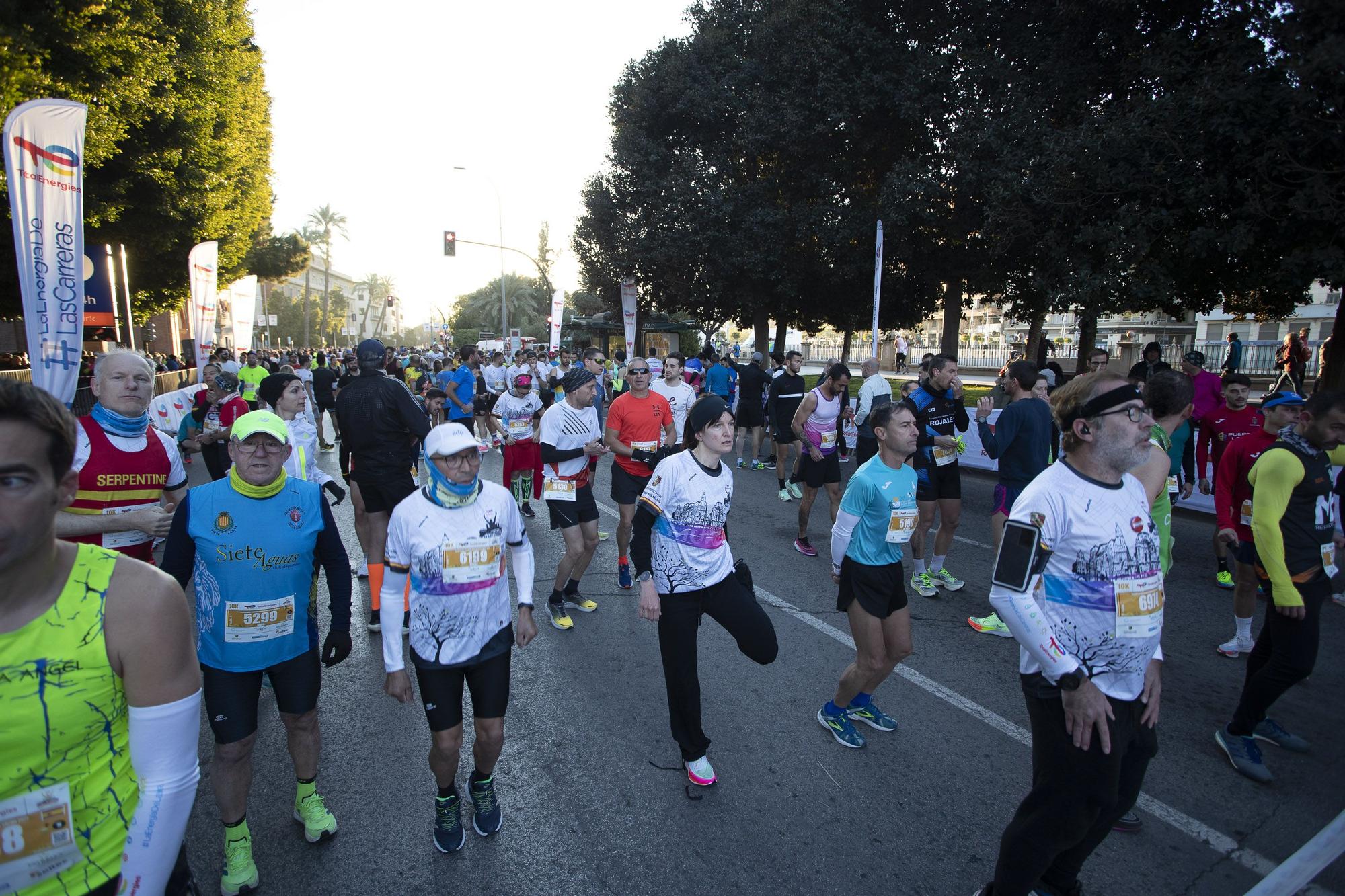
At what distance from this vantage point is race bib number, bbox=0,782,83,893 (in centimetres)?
134

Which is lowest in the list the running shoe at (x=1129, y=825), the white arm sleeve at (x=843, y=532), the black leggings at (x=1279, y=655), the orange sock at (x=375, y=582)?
the running shoe at (x=1129, y=825)

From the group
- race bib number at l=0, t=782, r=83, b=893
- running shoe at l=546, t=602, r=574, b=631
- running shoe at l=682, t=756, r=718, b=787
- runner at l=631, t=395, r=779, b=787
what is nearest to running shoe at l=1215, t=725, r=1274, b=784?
runner at l=631, t=395, r=779, b=787

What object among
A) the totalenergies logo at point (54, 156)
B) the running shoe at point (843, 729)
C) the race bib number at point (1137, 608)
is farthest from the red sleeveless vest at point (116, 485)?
the race bib number at point (1137, 608)

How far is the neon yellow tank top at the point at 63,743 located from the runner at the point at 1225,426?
744 centimetres

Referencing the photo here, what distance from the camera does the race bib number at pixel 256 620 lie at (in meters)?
2.77

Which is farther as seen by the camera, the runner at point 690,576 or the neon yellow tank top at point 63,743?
the runner at point 690,576

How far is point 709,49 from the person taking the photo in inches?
880

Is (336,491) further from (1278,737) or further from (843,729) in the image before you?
(1278,737)

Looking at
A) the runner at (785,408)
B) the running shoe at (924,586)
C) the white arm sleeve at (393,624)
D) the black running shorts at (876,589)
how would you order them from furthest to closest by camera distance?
1. the runner at (785,408)
2. the running shoe at (924,586)
3. the black running shorts at (876,589)
4. the white arm sleeve at (393,624)

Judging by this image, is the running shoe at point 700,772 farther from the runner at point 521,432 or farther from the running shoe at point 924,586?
the runner at point 521,432

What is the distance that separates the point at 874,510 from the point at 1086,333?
16.0 meters

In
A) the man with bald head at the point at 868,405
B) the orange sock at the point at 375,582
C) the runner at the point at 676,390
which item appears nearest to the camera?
the orange sock at the point at 375,582

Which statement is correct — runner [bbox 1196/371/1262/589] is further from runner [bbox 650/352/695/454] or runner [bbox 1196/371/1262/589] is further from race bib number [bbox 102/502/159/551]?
race bib number [bbox 102/502/159/551]

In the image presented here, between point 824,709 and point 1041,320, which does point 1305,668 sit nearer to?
point 824,709
